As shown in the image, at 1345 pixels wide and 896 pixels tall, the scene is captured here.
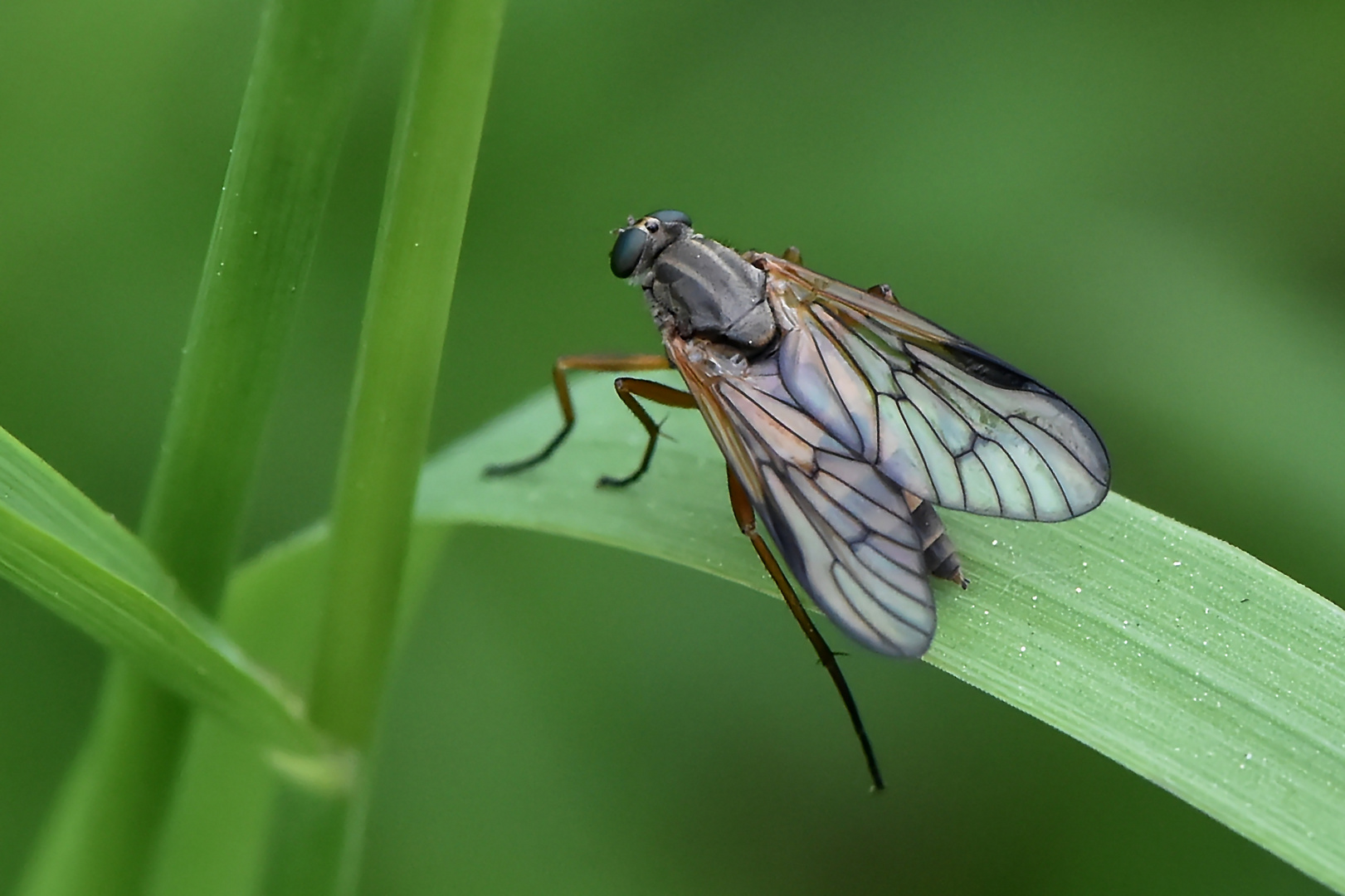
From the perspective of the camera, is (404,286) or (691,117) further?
(691,117)

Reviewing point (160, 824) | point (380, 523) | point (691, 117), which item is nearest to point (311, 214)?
point (380, 523)

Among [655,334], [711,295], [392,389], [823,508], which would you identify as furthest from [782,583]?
[655,334]

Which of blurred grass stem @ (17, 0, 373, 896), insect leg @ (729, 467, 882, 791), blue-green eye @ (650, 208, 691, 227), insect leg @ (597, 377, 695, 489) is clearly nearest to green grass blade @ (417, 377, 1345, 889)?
insect leg @ (729, 467, 882, 791)

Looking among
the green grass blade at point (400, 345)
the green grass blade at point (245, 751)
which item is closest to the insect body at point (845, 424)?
the green grass blade at point (245, 751)

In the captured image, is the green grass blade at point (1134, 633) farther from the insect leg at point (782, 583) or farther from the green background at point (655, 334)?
the green background at point (655, 334)

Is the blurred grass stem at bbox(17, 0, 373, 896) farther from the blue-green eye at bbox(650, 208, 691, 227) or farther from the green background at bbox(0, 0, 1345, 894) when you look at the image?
the green background at bbox(0, 0, 1345, 894)

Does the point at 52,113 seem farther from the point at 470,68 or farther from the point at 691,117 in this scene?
the point at 470,68
